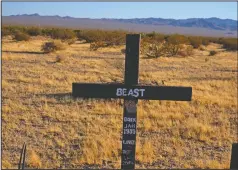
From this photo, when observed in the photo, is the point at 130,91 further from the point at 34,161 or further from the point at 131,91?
the point at 34,161

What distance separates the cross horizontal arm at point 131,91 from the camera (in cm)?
509

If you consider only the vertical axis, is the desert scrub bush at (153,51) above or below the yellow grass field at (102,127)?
above

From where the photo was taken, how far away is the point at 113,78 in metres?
19.1

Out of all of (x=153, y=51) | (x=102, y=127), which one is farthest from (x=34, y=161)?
(x=153, y=51)

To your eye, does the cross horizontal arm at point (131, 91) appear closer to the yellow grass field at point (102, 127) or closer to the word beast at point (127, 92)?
the word beast at point (127, 92)

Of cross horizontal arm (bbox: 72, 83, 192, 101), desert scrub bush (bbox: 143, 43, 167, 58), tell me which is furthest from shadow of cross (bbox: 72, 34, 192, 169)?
desert scrub bush (bbox: 143, 43, 167, 58)

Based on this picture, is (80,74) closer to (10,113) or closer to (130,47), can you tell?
(10,113)

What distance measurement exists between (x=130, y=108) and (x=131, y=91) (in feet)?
0.62

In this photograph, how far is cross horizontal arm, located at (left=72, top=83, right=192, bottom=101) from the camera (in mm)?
5094

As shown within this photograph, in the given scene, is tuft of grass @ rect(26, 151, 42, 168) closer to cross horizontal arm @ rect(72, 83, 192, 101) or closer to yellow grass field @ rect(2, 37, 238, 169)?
yellow grass field @ rect(2, 37, 238, 169)

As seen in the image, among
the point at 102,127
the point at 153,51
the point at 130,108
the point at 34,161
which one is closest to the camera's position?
the point at 130,108

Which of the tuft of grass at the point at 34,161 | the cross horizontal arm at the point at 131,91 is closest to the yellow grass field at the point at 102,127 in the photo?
the tuft of grass at the point at 34,161

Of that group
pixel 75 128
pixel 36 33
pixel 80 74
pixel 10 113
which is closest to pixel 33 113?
pixel 10 113

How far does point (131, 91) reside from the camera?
510 centimetres
